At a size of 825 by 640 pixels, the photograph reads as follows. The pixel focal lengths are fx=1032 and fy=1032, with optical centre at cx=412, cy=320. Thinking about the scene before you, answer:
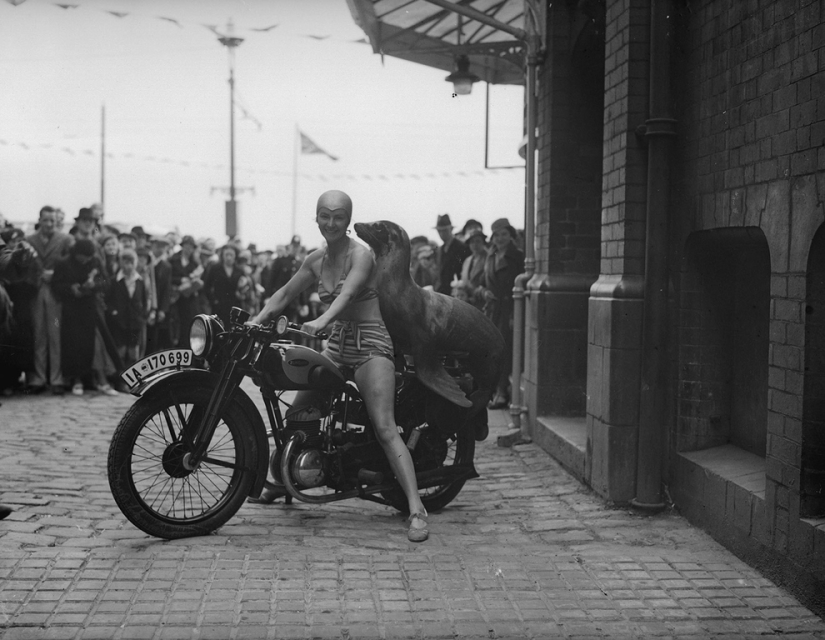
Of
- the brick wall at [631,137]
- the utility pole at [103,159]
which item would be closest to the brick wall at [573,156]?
the brick wall at [631,137]

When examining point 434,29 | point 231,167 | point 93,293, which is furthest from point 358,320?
point 231,167

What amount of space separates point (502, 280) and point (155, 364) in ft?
22.5

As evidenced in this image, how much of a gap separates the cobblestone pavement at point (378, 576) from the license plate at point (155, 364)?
0.90 m

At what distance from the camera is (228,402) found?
5789 millimetres

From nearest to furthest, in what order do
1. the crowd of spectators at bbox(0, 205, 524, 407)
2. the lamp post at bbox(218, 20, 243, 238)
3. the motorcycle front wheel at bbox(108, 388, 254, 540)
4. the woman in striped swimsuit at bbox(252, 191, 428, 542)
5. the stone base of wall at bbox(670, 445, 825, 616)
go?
the stone base of wall at bbox(670, 445, 825, 616) → the motorcycle front wheel at bbox(108, 388, 254, 540) → the woman in striped swimsuit at bbox(252, 191, 428, 542) → the crowd of spectators at bbox(0, 205, 524, 407) → the lamp post at bbox(218, 20, 243, 238)

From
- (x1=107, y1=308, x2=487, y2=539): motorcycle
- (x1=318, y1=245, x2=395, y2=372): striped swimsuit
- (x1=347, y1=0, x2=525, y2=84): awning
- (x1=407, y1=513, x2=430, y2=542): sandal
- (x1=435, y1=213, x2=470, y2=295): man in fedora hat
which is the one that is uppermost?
(x1=347, y1=0, x2=525, y2=84): awning

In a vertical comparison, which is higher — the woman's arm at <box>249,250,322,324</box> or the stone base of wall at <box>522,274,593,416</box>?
the woman's arm at <box>249,250,322,324</box>

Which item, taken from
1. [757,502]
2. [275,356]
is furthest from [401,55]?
[757,502]

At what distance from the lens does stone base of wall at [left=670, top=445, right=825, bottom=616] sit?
15.3 ft

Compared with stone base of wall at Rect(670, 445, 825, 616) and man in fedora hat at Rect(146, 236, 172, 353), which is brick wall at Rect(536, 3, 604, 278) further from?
man in fedora hat at Rect(146, 236, 172, 353)

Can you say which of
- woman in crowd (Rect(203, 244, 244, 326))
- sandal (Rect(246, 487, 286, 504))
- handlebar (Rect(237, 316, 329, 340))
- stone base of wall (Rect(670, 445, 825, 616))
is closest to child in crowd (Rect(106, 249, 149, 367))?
woman in crowd (Rect(203, 244, 244, 326))

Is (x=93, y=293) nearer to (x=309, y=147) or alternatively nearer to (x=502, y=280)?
(x=502, y=280)

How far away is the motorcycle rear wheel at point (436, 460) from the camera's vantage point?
6434mm

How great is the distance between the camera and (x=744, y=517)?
542cm
